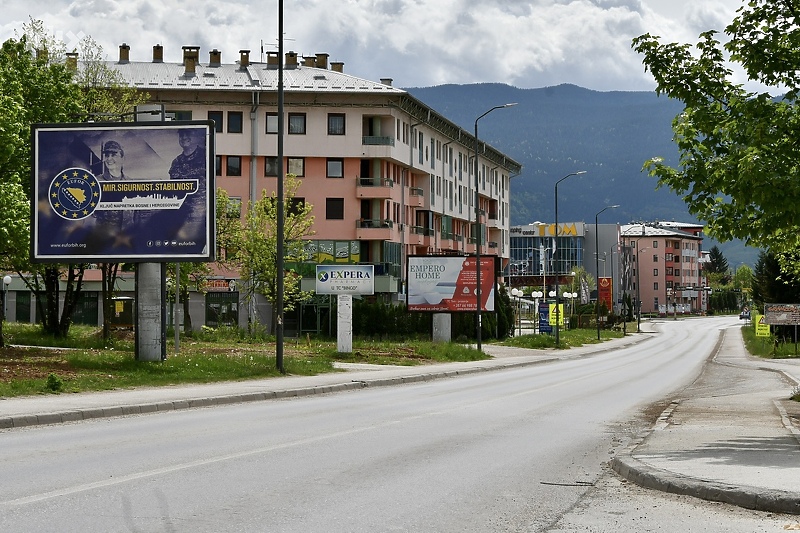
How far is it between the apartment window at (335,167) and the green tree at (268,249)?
1572cm

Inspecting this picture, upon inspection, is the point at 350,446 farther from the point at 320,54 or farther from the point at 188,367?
the point at 320,54

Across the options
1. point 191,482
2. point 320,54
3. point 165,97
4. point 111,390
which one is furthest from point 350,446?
point 320,54

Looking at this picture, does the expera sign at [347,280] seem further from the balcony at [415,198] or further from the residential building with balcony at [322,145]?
the balcony at [415,198]

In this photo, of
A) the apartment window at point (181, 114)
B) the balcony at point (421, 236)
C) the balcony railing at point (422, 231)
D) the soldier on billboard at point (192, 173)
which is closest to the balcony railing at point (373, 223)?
the balcony at point (421, 236)

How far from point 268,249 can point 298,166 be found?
2235 centimetres

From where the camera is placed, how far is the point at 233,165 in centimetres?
8006

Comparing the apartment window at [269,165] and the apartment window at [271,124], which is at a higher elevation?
the apartment window at [271,124]

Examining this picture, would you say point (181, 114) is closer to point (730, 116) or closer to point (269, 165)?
point (269, 165)

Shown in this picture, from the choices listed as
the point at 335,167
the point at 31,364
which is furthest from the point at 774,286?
the point at 31,364

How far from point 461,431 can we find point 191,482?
6929 mm

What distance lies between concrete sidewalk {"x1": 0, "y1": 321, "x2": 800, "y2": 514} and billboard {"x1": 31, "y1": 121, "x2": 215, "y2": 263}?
181 inches

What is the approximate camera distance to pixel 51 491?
9930 mm

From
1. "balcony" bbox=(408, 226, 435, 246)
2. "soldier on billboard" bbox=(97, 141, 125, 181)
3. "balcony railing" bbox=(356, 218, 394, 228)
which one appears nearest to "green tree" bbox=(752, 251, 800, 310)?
"balcony" bbox=(408, 226, 435, 246)

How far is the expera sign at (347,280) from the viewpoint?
42.3 metres
